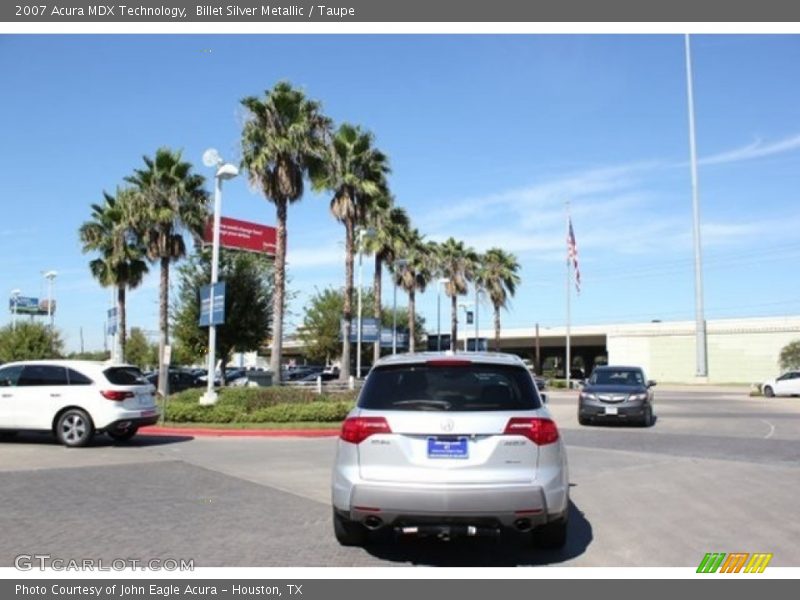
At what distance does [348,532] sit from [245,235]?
30.3 meters

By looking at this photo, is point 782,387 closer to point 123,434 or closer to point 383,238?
point 383,238

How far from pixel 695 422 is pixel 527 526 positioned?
17759mm

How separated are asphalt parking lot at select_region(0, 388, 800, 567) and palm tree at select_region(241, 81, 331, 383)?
13.8 m

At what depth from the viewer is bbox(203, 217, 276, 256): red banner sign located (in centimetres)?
3469

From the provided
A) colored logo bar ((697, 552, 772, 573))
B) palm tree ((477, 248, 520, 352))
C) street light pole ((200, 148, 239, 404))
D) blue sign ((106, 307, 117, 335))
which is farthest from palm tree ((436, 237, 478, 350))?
colored logo bar ((697, 552, 772, 573))

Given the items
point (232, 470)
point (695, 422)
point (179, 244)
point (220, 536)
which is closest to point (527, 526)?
point (220, 536)

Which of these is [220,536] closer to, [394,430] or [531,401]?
[394,430]

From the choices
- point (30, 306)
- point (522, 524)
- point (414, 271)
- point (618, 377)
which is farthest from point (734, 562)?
point (30, 306)

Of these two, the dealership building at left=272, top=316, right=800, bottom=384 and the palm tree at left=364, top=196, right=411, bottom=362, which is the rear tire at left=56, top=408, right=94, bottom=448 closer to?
the palm tree at left=364, top=196, right=411, bottom=362

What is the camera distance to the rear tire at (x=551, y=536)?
632 cm

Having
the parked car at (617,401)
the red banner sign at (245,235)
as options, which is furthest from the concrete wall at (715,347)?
the parked car at (617,401)

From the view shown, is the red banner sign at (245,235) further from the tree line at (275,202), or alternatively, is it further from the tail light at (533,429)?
the tail light at (533,429)

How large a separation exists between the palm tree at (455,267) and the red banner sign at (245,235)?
75.5 ft
